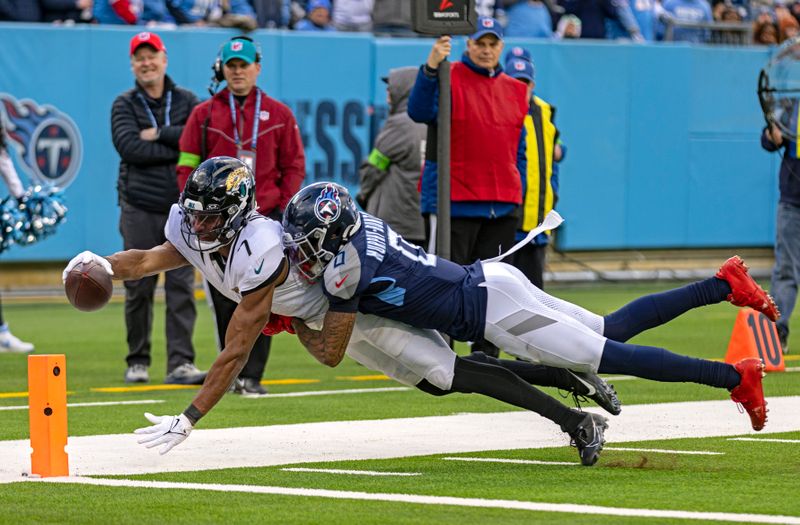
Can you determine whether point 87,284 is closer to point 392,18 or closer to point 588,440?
point 588,440

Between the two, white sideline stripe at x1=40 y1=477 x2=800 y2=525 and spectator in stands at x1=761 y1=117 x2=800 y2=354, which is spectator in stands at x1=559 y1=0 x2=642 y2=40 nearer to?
spectator in stands at x1=761 y1=117 x2=800 y2=354

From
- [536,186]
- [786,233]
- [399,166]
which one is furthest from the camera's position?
[786,233]

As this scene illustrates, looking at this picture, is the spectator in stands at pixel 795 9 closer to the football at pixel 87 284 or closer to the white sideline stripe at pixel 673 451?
the white sideline stripe at pixel 673 451

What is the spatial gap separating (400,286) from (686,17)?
16731mm

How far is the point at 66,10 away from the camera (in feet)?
63.5

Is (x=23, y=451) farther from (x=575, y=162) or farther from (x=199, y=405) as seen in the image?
(x=575, y=162)

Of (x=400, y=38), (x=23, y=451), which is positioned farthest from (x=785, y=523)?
(x=400, y=38)

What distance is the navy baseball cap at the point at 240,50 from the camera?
10945 mm

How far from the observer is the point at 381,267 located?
7.60m

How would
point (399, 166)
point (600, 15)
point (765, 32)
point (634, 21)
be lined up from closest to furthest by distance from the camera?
point (399, 166) < point (600, 15) < point (634, 21) < point (765, 32)

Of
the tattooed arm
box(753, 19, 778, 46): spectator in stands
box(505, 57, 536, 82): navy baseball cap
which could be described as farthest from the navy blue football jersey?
box(753, 19, 778, 46): spectator in stands

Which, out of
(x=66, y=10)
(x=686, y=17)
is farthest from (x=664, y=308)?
(x=686, y=17)

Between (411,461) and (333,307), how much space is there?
2.94 ft

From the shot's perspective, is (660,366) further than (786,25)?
No
